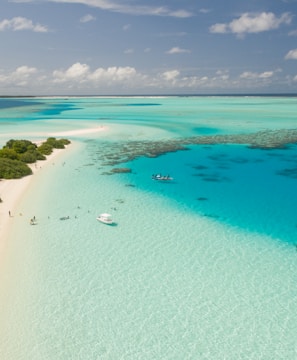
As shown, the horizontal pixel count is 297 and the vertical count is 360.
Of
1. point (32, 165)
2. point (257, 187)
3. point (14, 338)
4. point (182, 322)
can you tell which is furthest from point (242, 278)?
point (32, 165)

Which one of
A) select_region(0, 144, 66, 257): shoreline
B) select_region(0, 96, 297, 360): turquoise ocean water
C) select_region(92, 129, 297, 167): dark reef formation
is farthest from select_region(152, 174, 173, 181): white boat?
select_region(0, 144, 66, 257): shoreline

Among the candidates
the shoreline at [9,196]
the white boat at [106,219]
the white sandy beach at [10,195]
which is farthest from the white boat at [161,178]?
the shoreline at [9,196]

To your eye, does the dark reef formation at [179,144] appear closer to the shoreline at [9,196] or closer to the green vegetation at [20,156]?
the green vegetation at [20,156]

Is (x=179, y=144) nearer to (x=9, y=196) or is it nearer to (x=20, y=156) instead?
(x=20, y=156)

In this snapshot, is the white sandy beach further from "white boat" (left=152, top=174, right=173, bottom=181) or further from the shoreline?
"white boat" (left=152, top=174, right=173, bottom=181)

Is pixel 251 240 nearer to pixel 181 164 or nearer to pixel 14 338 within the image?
pixel 14 338

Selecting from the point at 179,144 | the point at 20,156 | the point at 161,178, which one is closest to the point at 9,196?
the point at 20,156
